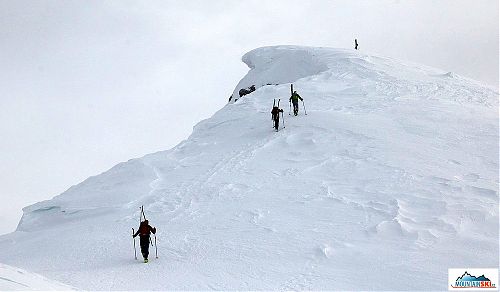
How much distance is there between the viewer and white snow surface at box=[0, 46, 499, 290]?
1071 cm

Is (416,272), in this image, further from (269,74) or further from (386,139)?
(269,74)

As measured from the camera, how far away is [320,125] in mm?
21188

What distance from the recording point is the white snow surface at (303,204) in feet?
35.1

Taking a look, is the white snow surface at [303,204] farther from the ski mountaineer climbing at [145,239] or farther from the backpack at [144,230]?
the backpack at [144,230]
